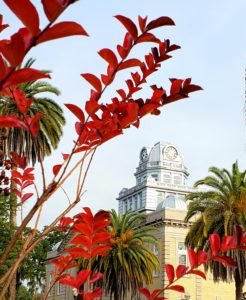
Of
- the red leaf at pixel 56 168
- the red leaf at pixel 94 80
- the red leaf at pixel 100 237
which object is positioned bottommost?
the red leaf at pixel 100 237

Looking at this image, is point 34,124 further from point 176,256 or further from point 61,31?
point 176,256

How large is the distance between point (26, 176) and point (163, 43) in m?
1.20

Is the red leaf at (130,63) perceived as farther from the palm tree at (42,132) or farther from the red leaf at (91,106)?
the palm tree at (42,132)

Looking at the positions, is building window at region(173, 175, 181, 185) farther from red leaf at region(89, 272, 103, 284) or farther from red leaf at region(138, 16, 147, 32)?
red leaf at region(138, 16, 147, 32)

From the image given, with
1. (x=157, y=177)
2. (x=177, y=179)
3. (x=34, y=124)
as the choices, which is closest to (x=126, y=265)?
(x=34, y=124)

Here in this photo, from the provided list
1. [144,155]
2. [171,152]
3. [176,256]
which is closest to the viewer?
[176,256]

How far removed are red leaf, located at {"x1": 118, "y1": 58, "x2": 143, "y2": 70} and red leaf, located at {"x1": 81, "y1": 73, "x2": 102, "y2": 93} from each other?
161 millimetres

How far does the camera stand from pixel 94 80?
7.34 ft

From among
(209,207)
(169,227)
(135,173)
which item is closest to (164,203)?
(169,227)

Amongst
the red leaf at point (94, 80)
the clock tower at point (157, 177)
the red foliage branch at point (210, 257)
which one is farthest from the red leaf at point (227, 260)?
the clock tower at point (157, 177)

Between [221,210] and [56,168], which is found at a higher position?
[221,210]

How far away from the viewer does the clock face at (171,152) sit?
10739cm

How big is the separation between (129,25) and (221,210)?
2965 cm

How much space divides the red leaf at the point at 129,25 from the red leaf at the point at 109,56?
6.4 inches
